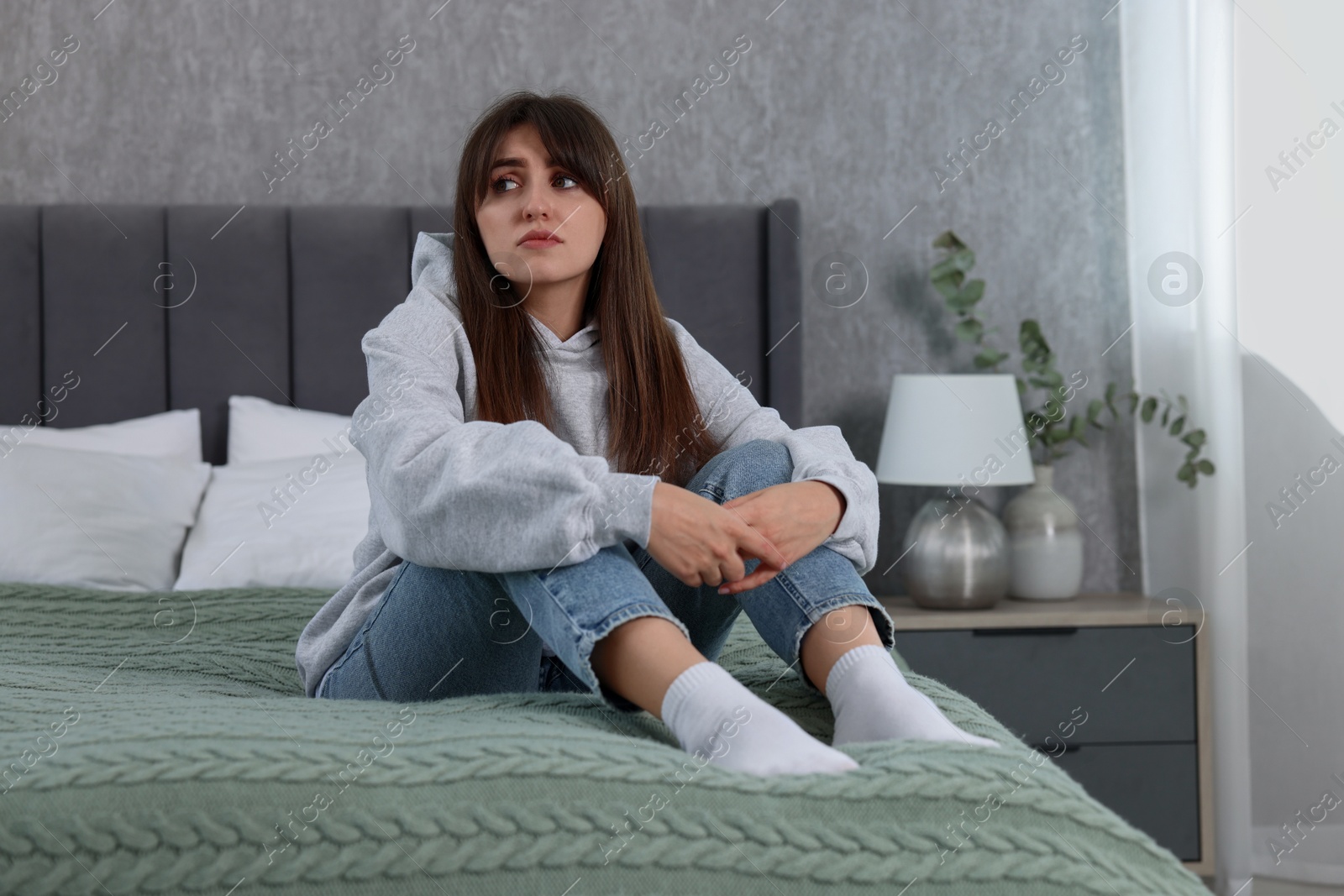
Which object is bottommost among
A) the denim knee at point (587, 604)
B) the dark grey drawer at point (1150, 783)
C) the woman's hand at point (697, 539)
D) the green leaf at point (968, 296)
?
the dark grey drawer at point (1150, 783)

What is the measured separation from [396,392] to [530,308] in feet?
0.99

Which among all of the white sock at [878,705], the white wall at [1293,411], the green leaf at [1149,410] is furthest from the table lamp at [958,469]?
the white sock at [878,705]

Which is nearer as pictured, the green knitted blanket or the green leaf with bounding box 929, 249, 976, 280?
the green knitted blanket

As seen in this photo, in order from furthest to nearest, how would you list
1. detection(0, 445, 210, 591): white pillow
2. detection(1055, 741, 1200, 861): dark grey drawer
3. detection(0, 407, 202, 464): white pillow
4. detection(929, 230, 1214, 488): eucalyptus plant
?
detection(929, 230, 1214, 488): eucalyptus plant
detection(1055, 741, 1200, 861): dark grey drawer
detection(0, 407, 202, 464): white pillow
detection(0, 445, 210, 591): white pillow

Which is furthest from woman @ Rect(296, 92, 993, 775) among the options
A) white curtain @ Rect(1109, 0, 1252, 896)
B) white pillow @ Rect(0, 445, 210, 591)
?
white curtain @ Rect(1109, 0, 1252, 896)

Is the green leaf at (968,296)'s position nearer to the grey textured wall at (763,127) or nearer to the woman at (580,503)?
the grey textured wall at (763,127)

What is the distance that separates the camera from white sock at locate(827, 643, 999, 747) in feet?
2.96

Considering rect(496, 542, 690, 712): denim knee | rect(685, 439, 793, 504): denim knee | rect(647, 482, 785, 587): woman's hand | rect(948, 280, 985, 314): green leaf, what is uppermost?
rect(948, 280, 985, 314): green leaf

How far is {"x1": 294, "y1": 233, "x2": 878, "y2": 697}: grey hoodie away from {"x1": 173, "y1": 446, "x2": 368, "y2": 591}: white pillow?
27.1 inches

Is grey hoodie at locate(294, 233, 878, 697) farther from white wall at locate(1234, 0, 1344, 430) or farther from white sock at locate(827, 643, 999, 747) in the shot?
white wall at locate(1234, 0, 1344, 430)

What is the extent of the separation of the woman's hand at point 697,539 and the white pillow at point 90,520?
1.22m

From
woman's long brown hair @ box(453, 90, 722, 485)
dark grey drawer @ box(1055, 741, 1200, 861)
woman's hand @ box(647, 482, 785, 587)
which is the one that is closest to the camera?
woman's hand @ box(647, 482, 785, 587)

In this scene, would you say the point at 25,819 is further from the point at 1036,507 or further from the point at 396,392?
the point at 1036,507

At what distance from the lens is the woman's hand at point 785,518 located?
104cm
